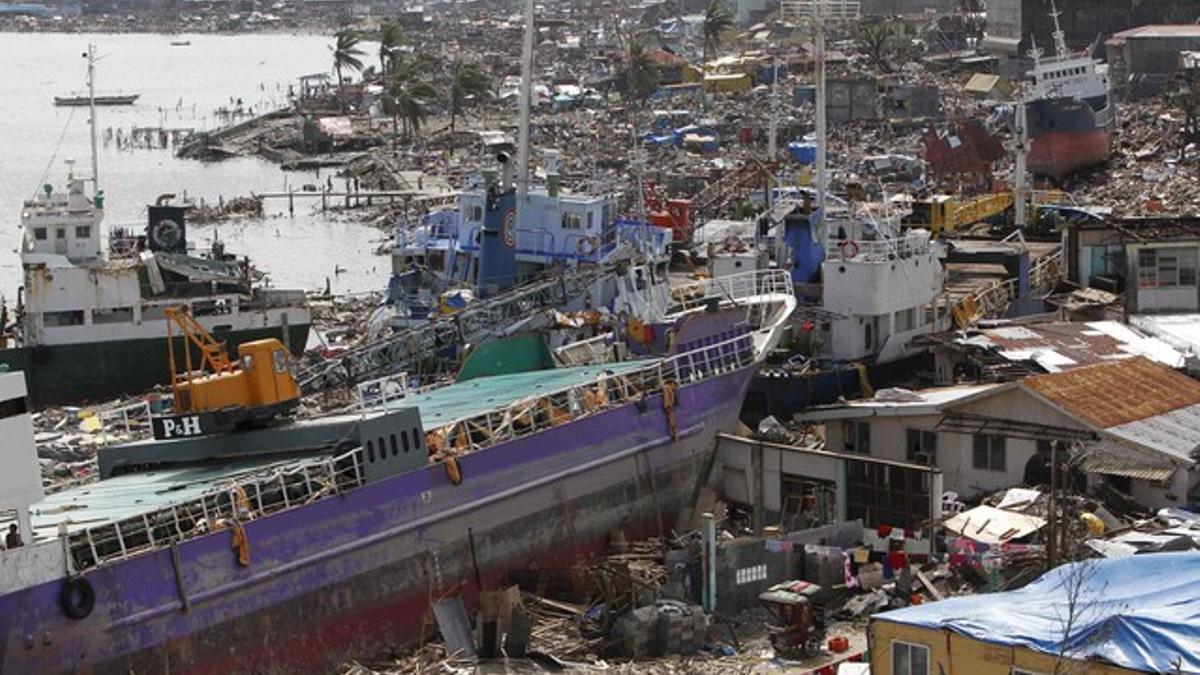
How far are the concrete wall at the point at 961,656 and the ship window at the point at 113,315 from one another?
25.7 m

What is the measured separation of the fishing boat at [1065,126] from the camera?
6769 cm

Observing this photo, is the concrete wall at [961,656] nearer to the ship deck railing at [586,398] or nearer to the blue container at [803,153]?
the ship deck railing at [586,398]

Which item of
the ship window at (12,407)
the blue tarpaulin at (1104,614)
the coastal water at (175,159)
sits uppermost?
the ship window at (12,407)

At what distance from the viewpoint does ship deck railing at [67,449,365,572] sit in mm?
23531

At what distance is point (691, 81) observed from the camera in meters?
104

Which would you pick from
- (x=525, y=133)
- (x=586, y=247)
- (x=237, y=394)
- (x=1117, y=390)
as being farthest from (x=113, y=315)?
(x=1117, y=390)

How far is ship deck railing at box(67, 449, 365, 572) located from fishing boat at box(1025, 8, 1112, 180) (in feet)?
146

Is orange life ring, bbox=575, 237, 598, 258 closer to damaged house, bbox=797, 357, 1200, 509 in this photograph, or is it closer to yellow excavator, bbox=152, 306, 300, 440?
damaged house, bbox=797, 357, 1200, 509

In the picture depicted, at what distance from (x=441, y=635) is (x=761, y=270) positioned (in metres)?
13.7

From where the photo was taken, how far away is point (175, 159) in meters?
99.8

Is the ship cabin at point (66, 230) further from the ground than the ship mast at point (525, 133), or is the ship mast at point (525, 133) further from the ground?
the ship mast at point (525, 133)

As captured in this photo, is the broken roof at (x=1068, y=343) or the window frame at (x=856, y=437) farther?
the broken roof at (x=1068, y=343)

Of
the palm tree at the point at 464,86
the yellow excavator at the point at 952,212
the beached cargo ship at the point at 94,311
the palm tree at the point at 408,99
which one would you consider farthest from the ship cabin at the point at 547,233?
the palm tree at the point at 464,86

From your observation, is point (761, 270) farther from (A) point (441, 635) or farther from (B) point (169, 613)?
(B) point (169, 613)
